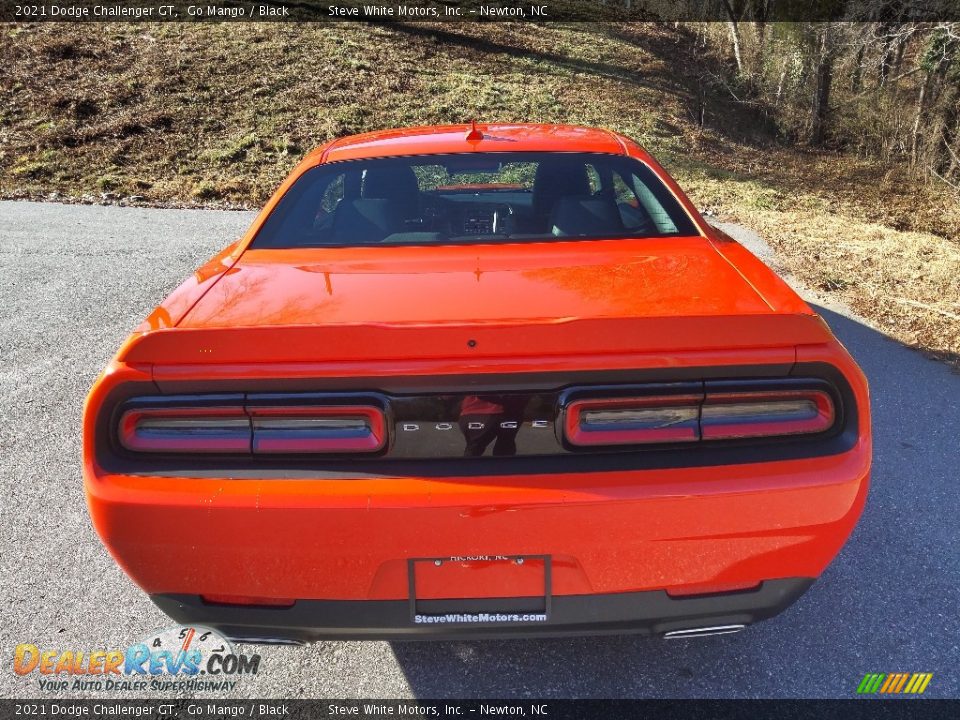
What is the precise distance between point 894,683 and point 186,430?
220 cm

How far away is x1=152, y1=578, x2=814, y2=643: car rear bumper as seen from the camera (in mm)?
1806

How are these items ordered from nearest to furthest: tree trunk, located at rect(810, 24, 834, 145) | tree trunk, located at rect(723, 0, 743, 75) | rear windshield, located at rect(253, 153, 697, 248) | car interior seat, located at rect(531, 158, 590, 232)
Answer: rear windshield, located at rect(253, 153, 697, 248)
car interior seat, located at rect(531, 158, 590, 232)
tree trunk, located at rect(810, 24, 834, 145)
tree trunk, located at rect(723, 0, 743, 75)

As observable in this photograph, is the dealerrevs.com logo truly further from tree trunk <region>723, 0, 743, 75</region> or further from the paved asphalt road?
tree trunk <region>723, 0, 743, 75</region>

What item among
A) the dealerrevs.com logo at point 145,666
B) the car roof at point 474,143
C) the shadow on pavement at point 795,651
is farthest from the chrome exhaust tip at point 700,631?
the car roof at point 474,143

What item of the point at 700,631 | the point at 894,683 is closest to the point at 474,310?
the point at 700,631

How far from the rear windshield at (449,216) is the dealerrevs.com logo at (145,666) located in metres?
1.41

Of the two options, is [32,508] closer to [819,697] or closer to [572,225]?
[572,225]

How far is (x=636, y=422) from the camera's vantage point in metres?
1.78

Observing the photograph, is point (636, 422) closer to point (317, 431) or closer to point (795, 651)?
point (317, 431)

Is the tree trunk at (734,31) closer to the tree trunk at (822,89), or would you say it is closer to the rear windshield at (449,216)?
the tree trunk at (822,89)

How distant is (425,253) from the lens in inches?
94.8

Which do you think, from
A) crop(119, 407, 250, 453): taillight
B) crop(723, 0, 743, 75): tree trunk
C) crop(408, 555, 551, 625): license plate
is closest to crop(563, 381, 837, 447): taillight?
crop(408, 555, 551, 625): license plate

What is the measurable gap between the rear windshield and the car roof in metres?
0.05

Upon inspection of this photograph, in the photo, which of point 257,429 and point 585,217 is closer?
point 257,429
